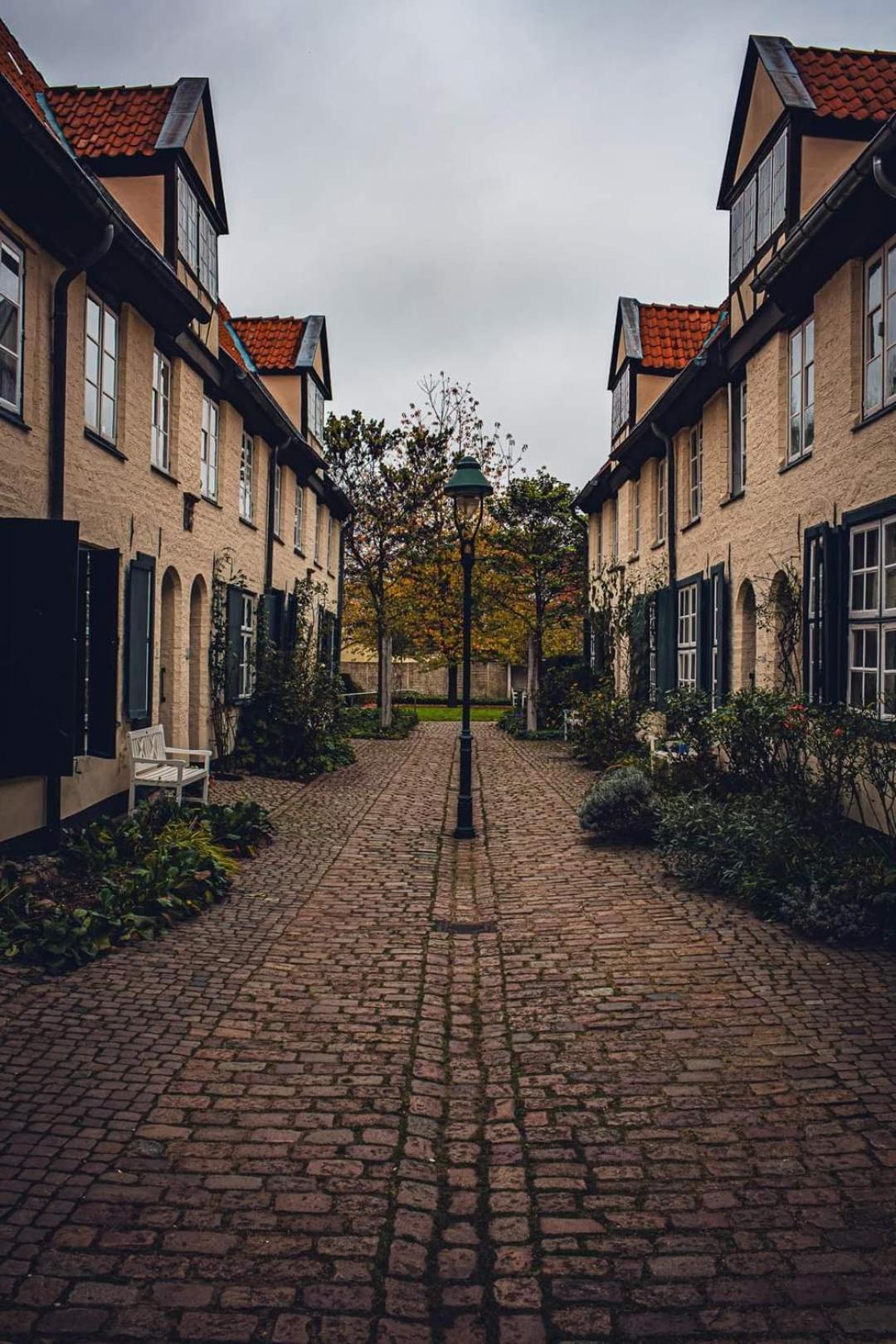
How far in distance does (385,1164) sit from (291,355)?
20.6 meters

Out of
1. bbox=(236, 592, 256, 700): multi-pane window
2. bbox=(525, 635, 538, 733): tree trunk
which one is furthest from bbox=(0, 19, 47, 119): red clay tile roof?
bbox=(525, 635, 538, 733): tree trunk

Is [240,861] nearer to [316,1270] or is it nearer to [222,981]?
[222,981]

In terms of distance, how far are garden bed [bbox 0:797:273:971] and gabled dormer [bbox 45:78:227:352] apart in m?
7.23

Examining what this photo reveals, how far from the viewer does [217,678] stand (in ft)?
48.1

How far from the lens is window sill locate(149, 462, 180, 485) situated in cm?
1170

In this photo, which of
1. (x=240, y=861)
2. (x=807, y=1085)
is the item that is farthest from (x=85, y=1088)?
(x=240, y=861)

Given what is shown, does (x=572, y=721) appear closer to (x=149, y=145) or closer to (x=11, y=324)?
(x=149, y=145)

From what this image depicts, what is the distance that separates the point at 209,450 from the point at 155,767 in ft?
17.4

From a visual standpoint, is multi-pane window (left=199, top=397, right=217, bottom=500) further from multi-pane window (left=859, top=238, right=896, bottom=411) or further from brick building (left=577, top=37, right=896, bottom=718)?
multi-pane window (left=859, top=238, right=896, bottom=411)

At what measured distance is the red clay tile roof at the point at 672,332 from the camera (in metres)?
20.4

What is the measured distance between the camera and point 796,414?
1111cm

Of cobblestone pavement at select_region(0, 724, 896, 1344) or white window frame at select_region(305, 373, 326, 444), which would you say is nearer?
cobblestone pavement at select_region(0, 724, 896, 1344)

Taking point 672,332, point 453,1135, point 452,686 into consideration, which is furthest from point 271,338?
point 453,1135

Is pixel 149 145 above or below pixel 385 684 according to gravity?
above
